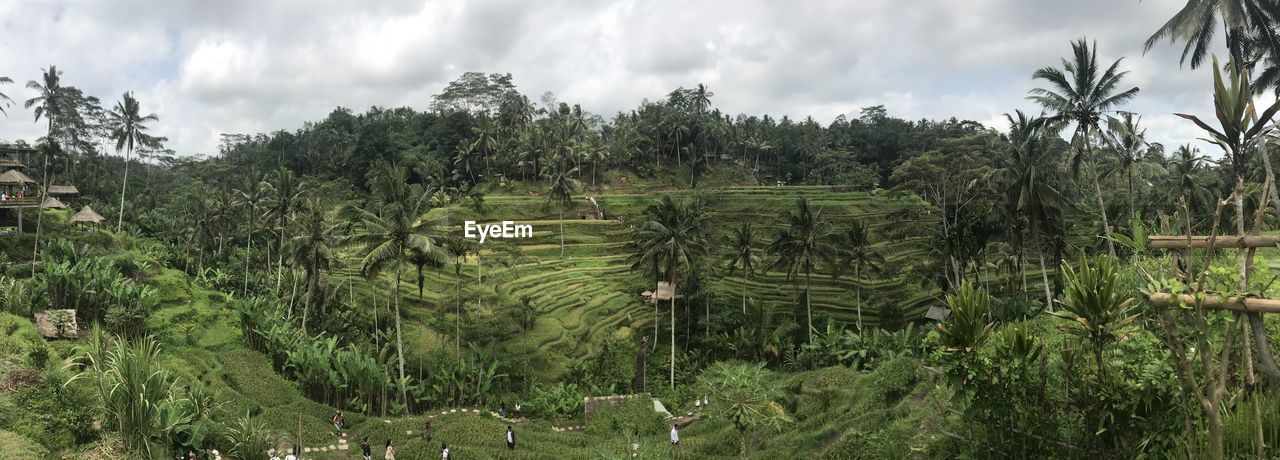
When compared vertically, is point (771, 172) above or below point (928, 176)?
above

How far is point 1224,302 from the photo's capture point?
4488 mm

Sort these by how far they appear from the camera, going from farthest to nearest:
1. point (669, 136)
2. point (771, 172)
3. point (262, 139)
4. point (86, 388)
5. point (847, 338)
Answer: point (262, 139) < point (771, 172) < point (669, 136) < point (847, 338) < point (86, 388)

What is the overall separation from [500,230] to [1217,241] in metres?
44.7

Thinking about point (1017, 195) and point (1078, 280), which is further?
point (1017, 195)

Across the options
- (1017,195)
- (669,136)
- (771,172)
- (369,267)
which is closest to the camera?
(369,267)

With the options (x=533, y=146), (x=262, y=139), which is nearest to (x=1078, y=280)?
(x=533, y=146)

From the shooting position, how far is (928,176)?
124 feet

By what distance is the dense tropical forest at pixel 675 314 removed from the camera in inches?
239

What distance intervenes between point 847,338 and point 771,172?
43.8m

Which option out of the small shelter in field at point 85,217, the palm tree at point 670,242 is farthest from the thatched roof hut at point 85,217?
the palm tree at point 670,242

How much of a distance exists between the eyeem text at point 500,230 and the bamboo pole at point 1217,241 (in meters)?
41.4

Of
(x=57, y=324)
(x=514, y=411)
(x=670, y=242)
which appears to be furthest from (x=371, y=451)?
(x=670, y=242)

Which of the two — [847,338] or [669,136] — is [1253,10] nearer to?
[847,338]

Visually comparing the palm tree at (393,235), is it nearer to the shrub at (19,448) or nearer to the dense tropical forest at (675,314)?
the dense tropical forest at (675,314)
